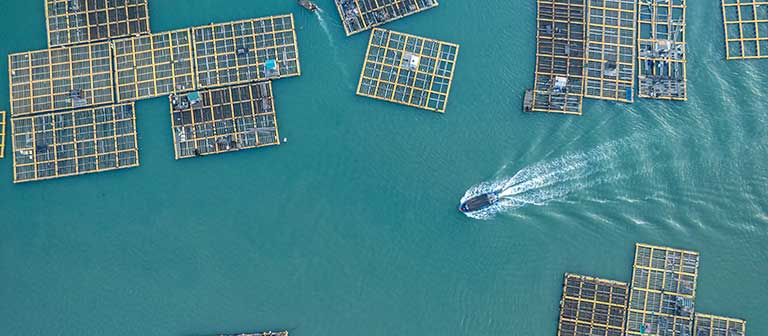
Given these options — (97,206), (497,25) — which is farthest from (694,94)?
(97,206)

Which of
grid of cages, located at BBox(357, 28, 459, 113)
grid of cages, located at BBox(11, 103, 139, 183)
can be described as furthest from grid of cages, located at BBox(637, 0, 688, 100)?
grid of cages, located at BBox(11, 103, 139, 183)

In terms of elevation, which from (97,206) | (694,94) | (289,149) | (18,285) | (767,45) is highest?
(767,45)

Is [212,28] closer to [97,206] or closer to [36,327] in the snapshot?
[97,206]

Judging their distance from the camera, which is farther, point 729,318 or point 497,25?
point 497,25

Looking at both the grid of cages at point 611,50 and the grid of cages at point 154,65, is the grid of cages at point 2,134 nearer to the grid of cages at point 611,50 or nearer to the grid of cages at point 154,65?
the grid of cages at point 154,65

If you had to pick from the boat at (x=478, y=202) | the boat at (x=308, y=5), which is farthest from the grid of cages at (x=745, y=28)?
the boat at (x=308, y=5)

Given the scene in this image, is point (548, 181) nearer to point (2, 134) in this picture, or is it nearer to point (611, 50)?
point (611, 50)
